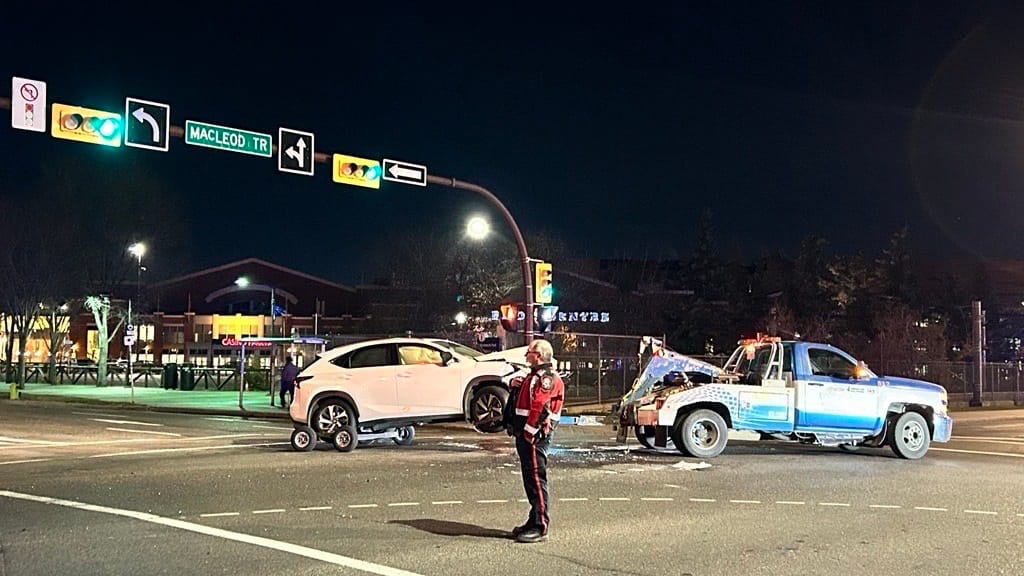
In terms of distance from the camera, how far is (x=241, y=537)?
887cm

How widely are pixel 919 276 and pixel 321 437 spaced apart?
51.2 meters

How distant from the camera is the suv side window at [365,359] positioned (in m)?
16.5

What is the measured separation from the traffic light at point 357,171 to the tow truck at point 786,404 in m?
7.48

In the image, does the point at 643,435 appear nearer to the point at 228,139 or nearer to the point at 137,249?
the point at 228,139

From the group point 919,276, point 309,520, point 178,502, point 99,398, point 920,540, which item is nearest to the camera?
point 920,540

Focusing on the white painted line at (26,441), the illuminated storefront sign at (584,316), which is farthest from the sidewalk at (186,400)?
the illuminated storefront sign at (584,316)

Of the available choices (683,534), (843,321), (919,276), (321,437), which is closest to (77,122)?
(321,437)

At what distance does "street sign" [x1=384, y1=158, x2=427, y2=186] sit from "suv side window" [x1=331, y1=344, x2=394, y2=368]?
5.26 m

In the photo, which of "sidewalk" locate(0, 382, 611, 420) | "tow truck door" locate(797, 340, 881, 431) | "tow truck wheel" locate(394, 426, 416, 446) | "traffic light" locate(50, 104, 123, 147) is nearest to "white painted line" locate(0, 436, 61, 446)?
"traffic light" locate(50, 104, 123, 147)

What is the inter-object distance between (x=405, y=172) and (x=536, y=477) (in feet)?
43.7

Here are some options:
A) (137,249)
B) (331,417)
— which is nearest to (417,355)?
(331,417)

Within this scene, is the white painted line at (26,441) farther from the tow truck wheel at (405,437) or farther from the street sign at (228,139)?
the tow truck wheel at (405,437)

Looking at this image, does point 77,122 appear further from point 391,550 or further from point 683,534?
point 683,534

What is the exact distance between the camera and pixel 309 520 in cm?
971
